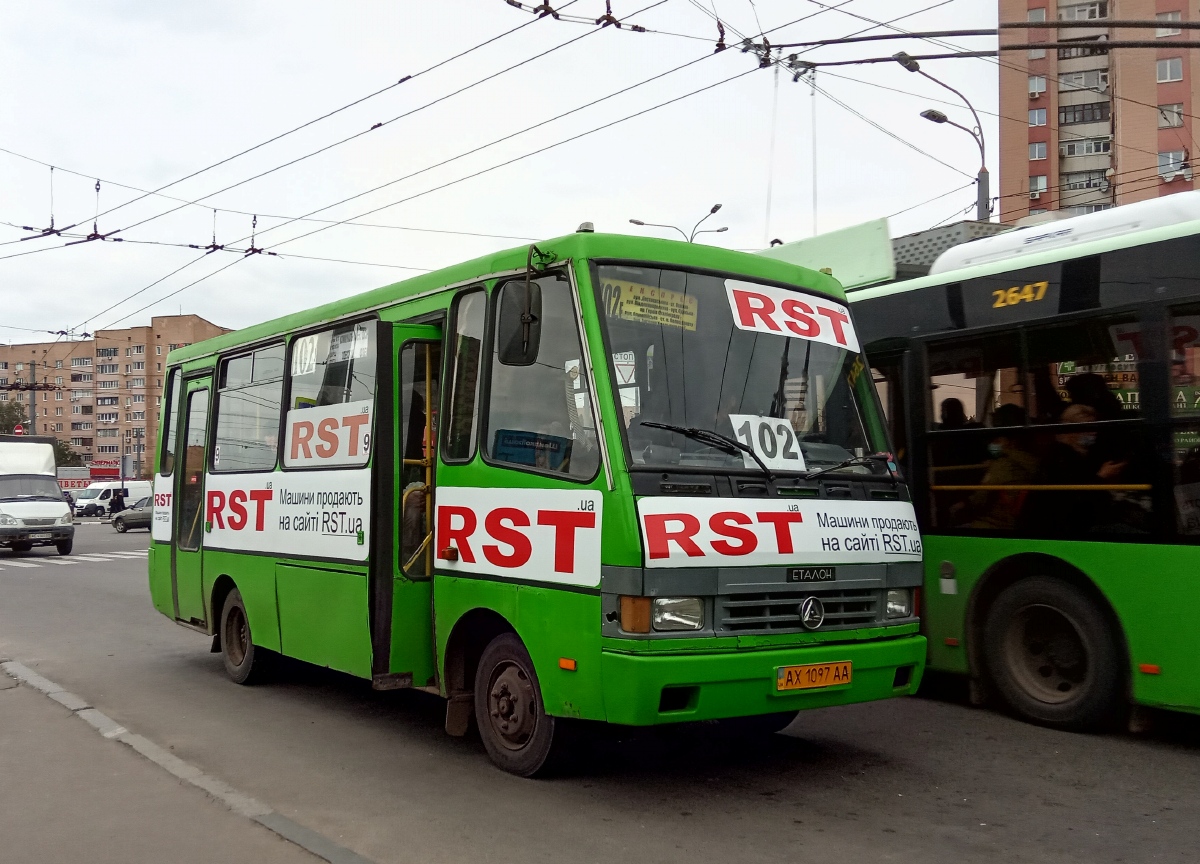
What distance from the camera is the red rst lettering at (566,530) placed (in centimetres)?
578

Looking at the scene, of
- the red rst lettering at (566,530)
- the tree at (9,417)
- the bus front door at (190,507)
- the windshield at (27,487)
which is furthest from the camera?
the tree at (9,417)

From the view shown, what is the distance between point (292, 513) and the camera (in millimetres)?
8531

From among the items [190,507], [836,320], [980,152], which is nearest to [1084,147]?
[980,152]

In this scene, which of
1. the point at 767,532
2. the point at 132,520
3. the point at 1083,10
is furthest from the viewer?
the point at 1083,10

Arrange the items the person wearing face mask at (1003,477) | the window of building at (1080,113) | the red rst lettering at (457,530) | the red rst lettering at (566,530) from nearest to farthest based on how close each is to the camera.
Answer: the red rst lettering at (566,530) < the red rst lettering at (457,530) < the person wearing face mask at (1003,477) < the window of building at (1080,113)

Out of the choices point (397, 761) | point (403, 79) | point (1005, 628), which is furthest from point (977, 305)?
point (403, 79)

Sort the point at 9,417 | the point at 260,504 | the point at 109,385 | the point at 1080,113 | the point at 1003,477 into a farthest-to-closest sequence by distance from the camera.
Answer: the point at 109,385
the point at 9,417
the point at 1080,113
the point at 260,504
the point at 1003,477

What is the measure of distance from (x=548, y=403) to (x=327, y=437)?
2483 millimetres

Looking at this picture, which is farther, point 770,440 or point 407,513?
point 407,513

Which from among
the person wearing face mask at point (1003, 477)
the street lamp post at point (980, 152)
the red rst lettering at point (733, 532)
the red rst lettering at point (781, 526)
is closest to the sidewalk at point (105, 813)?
the red rst lettering at point (733, 532)

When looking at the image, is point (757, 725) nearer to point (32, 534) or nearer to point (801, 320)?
point (801, 320)

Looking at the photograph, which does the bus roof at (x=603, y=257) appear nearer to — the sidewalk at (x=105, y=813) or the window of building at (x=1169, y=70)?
the sidewalk at (x=105, y=813)

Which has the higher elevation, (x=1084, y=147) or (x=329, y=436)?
(x=1084, y=147)

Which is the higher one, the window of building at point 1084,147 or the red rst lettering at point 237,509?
the window of building at point 1084,147
